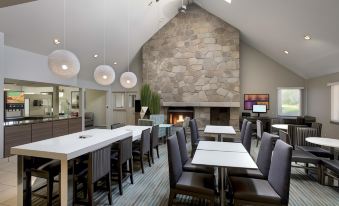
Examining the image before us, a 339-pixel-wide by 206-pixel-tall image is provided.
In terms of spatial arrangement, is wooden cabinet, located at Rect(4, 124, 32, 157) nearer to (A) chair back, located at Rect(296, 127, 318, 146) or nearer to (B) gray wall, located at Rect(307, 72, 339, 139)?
(A) chair back, located at Rect(296, 127, 318, 146)

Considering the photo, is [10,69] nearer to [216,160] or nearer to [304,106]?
[216,160]

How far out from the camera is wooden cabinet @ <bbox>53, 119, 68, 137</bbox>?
571 centimetres

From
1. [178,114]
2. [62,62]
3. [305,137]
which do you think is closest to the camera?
[62,62]

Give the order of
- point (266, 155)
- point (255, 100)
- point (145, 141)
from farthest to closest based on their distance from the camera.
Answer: point (255, 100) → point (145, 141) → point (266, 155)

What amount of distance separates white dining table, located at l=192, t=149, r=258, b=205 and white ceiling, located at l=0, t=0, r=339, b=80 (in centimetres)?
292

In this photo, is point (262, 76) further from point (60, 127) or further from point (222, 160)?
point (60, 127)

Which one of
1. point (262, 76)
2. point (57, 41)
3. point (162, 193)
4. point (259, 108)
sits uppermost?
point (57, 41)

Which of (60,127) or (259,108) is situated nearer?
(60,127)

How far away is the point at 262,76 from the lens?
7.46 meters

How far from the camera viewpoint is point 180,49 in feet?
25.4

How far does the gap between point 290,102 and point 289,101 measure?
5 centimetres

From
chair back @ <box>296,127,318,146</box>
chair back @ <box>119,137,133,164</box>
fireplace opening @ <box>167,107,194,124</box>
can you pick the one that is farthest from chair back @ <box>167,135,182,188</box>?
fireplace opening @ <box>167,107,194,124</box>

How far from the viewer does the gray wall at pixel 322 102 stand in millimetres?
5251

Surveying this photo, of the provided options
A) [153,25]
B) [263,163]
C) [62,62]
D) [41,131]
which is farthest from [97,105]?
[263,163]
